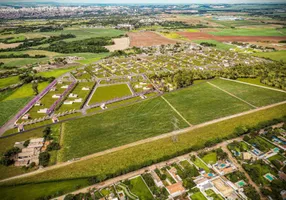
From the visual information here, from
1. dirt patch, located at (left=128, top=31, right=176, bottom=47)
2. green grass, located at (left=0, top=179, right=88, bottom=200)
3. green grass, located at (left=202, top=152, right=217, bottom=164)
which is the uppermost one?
dirt patch, located at (left=128, top=31, right=176, bottom=47)

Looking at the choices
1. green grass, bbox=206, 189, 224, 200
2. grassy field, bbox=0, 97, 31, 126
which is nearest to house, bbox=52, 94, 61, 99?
grassy field, bbox=0, 97, 31, 126

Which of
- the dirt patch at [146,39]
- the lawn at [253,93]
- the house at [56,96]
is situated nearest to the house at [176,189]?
the lawn at [253,93]

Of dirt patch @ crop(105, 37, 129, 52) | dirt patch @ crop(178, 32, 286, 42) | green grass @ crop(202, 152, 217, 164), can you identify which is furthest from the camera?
dirt patch @ crop(178, 32, 286, 42)

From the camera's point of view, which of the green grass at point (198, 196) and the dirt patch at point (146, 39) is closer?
the green grass at point (198, 196)

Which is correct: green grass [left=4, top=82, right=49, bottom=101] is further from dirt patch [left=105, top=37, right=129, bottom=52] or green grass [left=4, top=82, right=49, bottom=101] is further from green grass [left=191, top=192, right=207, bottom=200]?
dirt patch [left=105, top=37, right=129, bottom=52]

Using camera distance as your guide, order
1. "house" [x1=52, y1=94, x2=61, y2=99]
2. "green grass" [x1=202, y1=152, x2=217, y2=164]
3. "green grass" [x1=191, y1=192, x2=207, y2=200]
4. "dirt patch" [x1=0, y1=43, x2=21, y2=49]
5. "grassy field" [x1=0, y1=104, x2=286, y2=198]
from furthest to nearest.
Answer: "dirt patch" [x1=0, y1=43, x2=21, y2=49], "house" [x1=52, y1=94, x2=61, y2=99], "green grass" [x1=202, y1=152, x2=217, y2=164], "grassy field" [x1=0, y1=104, x2=286, y2=198], "green grass" [x1=191, y1=192, x2=207, y2=200]

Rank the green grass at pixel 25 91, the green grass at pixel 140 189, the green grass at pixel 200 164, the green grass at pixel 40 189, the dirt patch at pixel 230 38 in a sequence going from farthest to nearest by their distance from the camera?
the dirt patch at pixel 230 38, the green grass at pixel 25 91, the green grass at pixel 200 164, the green grass at pixel 40 189, the green grass at pixel 140 189

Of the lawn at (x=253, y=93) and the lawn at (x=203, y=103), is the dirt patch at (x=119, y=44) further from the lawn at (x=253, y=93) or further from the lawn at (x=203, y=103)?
the lawn at (x=253, y=93)
